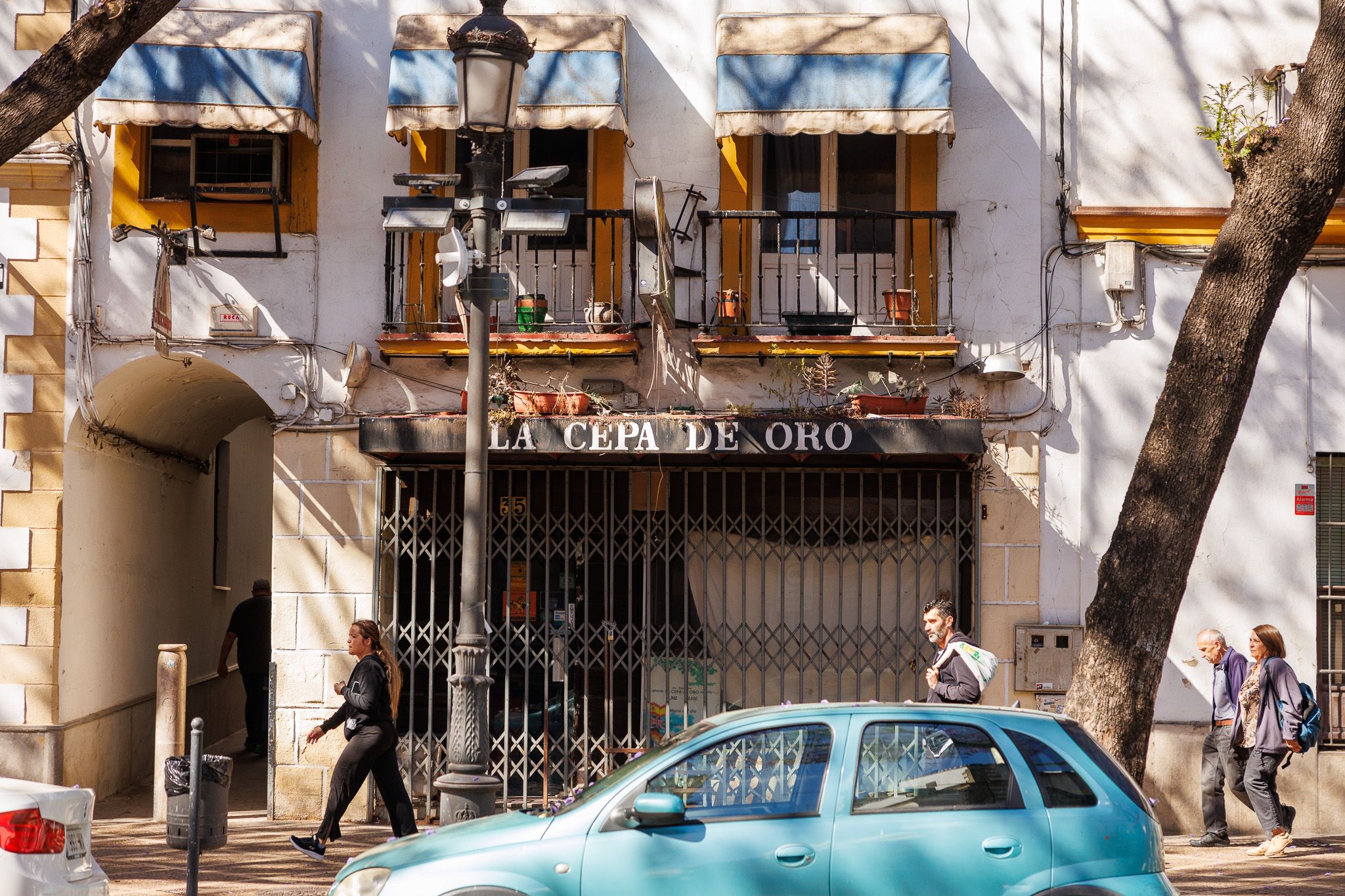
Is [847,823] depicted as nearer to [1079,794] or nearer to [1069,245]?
[1079,794]

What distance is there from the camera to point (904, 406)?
10516 millimetres

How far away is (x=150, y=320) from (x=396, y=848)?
636 cm

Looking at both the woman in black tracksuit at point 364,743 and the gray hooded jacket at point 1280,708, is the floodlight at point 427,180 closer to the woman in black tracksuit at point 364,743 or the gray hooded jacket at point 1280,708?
the woman in black tracksuit at point 364,743

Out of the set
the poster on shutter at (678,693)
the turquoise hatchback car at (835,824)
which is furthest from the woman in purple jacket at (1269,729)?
the turquoise hatchback car at (835,824)

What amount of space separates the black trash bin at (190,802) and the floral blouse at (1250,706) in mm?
7034

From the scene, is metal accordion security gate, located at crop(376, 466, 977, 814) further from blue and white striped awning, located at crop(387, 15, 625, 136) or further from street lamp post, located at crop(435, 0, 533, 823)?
street lamp post, located at crop(435, 0, 533, 823)

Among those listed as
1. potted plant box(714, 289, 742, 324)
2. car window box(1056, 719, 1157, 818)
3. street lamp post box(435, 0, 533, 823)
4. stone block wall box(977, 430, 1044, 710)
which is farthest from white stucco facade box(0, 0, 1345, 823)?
car window box(1056, 719, 1157, 818)

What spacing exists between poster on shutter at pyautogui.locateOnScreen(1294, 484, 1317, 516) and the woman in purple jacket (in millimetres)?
1358

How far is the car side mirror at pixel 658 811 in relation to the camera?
18.7 feet

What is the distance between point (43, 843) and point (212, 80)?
21.5 ft

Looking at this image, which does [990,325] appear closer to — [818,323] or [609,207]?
[818,323]

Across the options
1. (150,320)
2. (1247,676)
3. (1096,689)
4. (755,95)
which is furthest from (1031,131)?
(150,320)

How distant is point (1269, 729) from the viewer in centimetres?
965

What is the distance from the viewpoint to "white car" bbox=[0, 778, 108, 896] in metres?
5.78
